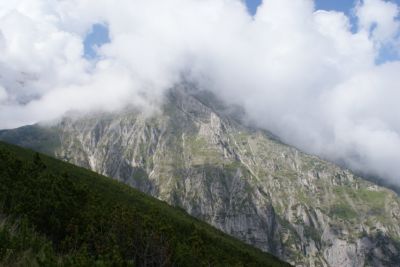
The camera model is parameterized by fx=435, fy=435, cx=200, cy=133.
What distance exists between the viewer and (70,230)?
1736 cm

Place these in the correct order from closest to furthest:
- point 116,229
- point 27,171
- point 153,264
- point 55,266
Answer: point 55,266 → point 153,264 → point 116,229 → point 27,171

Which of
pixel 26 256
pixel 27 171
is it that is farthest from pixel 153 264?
pixel 27 171

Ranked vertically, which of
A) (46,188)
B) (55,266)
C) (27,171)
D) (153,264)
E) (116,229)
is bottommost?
(55,266)

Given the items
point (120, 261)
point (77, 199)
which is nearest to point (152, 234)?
point (77, 199)

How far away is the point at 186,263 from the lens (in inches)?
842

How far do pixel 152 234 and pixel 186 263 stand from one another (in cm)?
380

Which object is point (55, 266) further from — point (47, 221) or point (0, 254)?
point (47, 221)

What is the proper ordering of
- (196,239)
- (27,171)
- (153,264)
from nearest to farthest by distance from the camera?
1. (153,264)
2. (27,171)
3. (196,239)

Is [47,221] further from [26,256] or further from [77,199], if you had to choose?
[26,256]

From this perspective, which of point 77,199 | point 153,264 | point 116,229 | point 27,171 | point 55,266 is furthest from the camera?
point 27,171

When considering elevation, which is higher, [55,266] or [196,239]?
[196,239]

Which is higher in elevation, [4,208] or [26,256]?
[4,208]

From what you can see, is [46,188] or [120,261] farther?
[46,188]

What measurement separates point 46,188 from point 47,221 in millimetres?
2995
